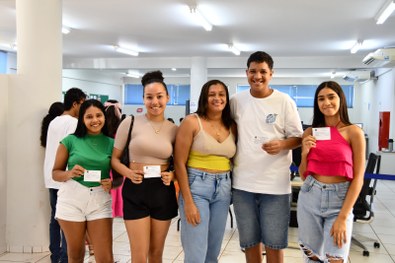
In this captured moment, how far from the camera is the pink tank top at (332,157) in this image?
2080 mm

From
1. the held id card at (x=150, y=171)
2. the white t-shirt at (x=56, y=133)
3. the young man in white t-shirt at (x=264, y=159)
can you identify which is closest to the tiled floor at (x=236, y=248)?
the white t-shirt at (x=56, y=133)

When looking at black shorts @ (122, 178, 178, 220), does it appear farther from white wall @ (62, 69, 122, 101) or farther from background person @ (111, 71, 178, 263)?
white wall @ (62, 69, 122, 101)

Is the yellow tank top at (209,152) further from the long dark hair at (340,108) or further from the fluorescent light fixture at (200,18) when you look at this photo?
the fluorescent light fixture at (200,18)

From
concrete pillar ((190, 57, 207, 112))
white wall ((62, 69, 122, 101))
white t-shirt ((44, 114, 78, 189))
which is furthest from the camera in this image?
white wall ((62, 69, 122, 101))

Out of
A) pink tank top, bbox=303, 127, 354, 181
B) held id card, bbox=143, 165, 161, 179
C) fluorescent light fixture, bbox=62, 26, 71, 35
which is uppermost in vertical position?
fluorescent light fixture, bbox=62, 26, 71, 35

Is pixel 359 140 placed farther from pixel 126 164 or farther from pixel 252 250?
pixel 126 164

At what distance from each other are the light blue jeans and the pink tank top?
7 cm

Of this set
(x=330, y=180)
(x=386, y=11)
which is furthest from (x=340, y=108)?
(x=386, y=11)

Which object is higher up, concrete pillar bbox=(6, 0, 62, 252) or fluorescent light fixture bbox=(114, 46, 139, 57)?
fluorescent light fixture bbox=(114, 46, 139, 57)

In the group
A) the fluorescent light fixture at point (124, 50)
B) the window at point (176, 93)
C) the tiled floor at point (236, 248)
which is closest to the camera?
the tiled floor at point (236, 248)

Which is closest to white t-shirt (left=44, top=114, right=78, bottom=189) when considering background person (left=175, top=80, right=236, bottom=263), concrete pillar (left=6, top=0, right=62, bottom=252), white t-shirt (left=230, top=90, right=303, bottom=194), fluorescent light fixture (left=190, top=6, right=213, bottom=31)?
concrete pillar (left=6, top=0, right=62, bottom=252)

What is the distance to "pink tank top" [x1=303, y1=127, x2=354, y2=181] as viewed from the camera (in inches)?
81.9

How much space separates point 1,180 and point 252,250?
8.73ft

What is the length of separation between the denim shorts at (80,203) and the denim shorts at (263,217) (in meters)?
0.86
